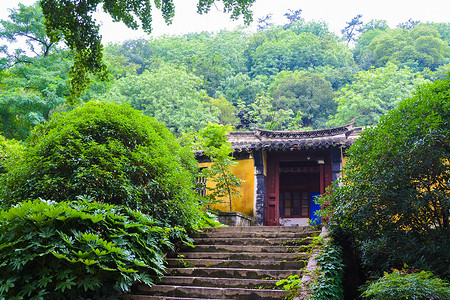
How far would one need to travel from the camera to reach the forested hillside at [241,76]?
790 inches

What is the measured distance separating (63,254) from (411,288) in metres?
4.12

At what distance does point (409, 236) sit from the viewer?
5199 mm

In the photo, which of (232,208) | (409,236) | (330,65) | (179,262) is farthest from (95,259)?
(330,65)

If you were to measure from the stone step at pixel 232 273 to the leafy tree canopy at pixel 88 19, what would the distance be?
11.2 feet

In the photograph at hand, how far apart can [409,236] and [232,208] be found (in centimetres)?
823

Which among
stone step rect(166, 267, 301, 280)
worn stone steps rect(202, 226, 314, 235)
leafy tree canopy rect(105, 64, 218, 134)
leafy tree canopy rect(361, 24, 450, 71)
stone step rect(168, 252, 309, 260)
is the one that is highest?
leafy tree canopy rect(361, 24, 450, 71)

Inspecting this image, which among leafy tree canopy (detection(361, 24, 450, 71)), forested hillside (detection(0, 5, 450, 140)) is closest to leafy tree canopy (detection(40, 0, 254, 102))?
forested hillside (detection(0, 5, 450, 140))

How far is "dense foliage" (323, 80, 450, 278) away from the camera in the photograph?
16.6 feet

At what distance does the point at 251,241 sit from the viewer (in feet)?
24.2

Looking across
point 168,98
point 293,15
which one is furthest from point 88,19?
point 293,15

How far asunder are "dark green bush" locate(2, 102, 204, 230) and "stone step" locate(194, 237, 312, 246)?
43cm

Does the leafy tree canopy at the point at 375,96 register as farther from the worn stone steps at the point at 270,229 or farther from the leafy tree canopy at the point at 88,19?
the leafy tree canopy at the point at 88,19

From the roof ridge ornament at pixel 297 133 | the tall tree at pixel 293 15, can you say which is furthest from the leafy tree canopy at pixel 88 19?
the tall tree at pixel 293 15

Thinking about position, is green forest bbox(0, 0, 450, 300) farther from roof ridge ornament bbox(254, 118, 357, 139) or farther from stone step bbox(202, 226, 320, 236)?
roof ridge ornament bbox(254, 118, 357, 139)
